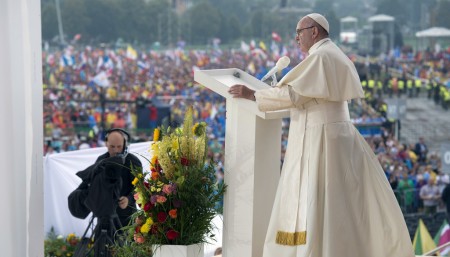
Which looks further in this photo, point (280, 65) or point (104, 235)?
point (104, 235)

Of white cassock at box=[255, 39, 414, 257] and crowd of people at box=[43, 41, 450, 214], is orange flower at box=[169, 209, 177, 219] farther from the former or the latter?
crowd of people at box=[43, 41, 450, 214]

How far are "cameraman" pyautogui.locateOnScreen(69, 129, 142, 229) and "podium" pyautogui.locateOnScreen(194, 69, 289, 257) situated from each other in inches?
28.4

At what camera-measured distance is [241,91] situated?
3.52 m

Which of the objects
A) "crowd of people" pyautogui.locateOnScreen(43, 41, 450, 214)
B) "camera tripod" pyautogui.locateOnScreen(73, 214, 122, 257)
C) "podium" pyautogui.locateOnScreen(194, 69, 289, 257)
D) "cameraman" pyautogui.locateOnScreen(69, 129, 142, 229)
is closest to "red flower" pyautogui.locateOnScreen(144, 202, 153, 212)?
"podium" pyautogui.locateOnScreen(194, 69, 289, 257)

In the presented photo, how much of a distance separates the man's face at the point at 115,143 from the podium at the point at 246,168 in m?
0.88

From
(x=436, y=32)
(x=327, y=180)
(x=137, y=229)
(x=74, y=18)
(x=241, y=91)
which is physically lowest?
(x=137, y=229)

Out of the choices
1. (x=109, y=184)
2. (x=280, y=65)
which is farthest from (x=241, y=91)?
(x=109, y=184)

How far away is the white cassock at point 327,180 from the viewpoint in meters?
3.45

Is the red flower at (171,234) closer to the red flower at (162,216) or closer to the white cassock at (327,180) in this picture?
the red flower at (162,216)

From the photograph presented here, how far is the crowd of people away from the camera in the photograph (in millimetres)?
18969

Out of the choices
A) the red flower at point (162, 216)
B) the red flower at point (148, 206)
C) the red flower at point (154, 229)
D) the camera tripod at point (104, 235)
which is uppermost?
the red flower at point (148, 206)

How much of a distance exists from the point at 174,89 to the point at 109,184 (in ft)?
65.4

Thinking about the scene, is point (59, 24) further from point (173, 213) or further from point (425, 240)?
point (173, 213)

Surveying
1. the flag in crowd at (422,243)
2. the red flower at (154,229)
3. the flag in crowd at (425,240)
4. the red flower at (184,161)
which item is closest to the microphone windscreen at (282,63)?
the red flower at (184,161)
